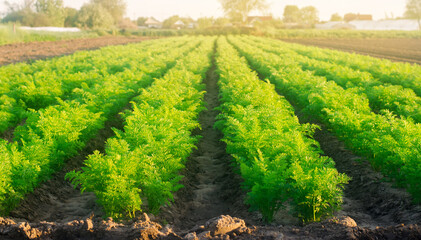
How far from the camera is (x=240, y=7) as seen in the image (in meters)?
99.9

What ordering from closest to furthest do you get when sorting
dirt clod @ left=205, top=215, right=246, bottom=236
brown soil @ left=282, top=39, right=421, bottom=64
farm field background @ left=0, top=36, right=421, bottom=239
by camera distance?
dirt clod @ left=205, top=215, right=246, bottom=236
farm field background @ left=0, top=36, right=421, bottom=239
brown soil @ left=282, top=39, right=421, bottom=64

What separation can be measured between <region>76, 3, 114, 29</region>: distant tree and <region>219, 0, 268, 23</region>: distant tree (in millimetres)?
35304

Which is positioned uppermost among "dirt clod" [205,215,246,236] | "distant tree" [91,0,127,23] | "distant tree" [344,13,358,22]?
"distant tree" [91,0,127,23]

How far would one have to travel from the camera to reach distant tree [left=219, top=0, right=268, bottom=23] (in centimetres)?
9950

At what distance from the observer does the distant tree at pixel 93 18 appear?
264 ft

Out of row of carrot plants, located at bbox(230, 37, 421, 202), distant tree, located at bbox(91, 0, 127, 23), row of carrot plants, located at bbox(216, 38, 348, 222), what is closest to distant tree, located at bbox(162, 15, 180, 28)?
distant tree, located at bbox(91, 0, 127, 23)

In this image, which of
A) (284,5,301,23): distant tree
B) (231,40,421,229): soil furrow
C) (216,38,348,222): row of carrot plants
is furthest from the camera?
(284,5,301,23): distant tree

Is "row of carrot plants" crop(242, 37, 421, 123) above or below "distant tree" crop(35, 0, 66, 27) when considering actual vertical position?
below

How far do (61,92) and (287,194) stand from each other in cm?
871

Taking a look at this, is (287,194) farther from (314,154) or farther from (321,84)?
(321,84)

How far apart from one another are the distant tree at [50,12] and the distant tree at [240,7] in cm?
4479

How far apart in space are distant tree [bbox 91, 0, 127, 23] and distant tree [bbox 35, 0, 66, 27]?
81.9 feet

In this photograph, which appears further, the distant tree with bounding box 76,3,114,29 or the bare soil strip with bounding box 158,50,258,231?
the distant tree with bounding box 76,3,114,29

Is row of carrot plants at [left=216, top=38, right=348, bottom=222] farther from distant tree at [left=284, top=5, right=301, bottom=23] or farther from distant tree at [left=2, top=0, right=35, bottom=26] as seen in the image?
distant tree at [left=284, top=5, right=301, bottom=23]
